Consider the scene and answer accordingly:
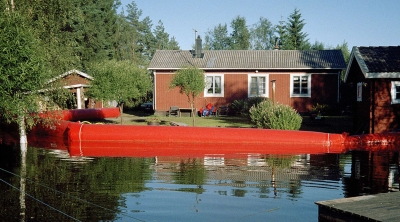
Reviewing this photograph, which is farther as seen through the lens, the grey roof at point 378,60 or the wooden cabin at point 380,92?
the wooden cabin at point 380,92

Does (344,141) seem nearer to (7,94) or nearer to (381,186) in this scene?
(381,186)

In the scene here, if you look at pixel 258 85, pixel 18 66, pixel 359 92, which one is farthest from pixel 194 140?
pixel 258 85

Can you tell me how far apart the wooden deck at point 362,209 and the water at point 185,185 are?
53 centimetres

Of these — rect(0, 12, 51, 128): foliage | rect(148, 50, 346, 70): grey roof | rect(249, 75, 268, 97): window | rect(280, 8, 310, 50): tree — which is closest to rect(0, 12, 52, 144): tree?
rect(0, 12, 51, 128): foliage

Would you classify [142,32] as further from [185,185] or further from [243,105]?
[185,185]

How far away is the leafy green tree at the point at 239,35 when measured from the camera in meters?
86.1

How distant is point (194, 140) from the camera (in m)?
18.3

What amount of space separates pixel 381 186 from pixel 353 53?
12.7 metres

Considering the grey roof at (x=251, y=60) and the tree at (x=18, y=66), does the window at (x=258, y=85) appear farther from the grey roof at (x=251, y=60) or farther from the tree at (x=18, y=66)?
the tree at (x=18, y=66)

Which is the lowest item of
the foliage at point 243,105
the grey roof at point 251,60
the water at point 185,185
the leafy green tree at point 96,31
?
the water at point 185,185

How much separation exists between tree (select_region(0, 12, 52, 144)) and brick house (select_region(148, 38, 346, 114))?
1577 cm

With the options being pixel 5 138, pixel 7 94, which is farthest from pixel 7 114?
pixel 5 138

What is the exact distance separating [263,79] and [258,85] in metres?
0.59

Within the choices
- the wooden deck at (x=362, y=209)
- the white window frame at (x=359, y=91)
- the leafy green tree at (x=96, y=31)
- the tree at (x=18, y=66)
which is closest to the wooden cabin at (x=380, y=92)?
the white window frame at (x=359, y=91)
